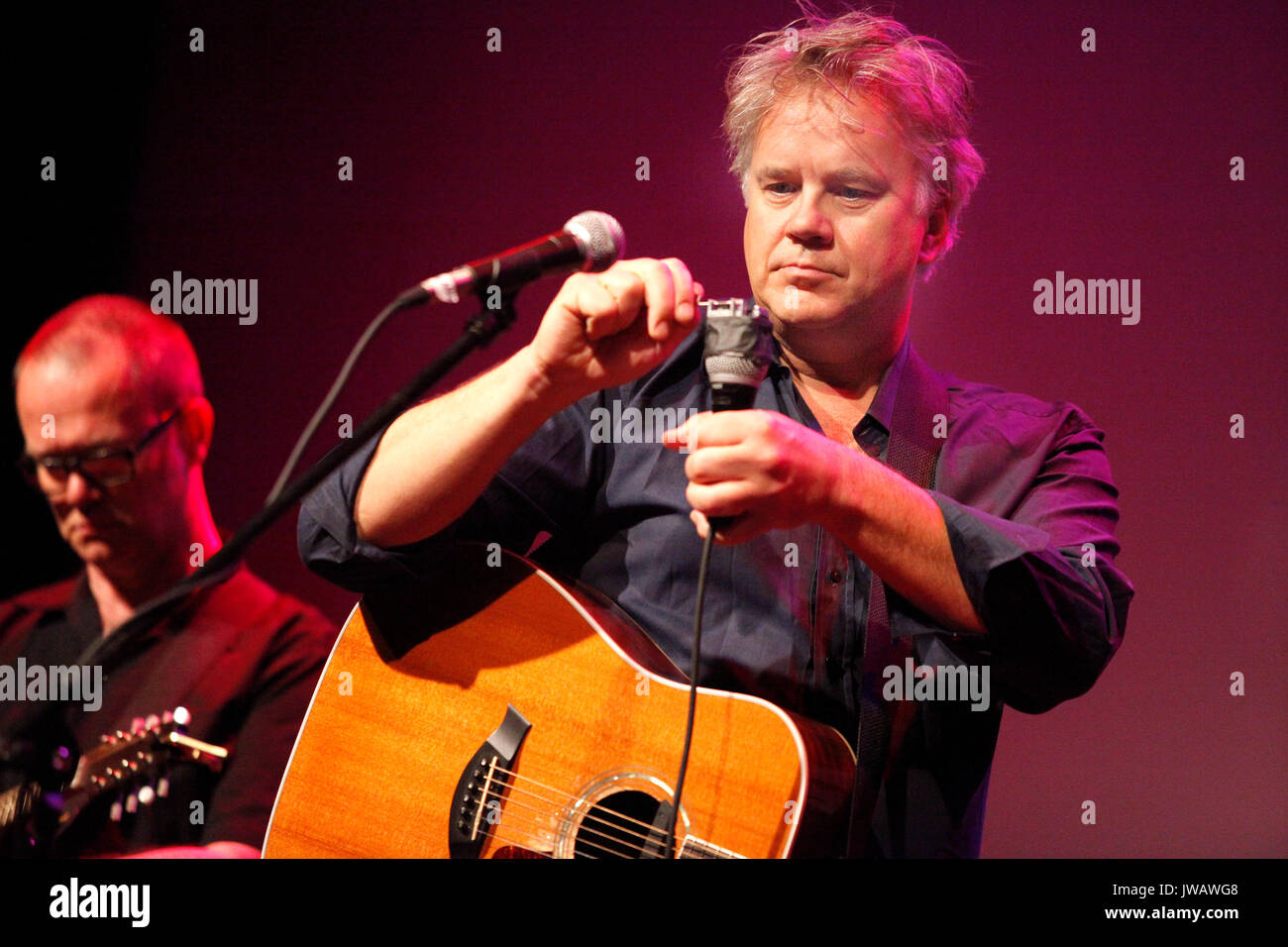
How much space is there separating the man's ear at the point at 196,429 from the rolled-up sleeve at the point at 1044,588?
1.69 metres

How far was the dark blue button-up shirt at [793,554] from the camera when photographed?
155 cm

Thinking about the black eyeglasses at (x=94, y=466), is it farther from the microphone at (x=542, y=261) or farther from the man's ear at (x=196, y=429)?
the microphone at (x=542, y=261)

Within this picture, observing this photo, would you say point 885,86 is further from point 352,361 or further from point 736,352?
point 352,361

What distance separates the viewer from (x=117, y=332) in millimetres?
2270

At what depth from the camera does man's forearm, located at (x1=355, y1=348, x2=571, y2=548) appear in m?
1.42

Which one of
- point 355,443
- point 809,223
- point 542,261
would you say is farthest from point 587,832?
point 809,223

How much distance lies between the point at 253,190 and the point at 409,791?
1585 millimetres

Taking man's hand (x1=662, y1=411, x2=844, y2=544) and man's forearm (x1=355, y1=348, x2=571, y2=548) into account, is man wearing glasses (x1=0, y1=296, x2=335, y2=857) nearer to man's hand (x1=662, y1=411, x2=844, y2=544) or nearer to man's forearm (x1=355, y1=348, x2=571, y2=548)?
man's forearm (x1=355, y1=348, x2=571, y2=548)

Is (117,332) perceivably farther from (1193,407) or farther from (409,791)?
(1193,407)

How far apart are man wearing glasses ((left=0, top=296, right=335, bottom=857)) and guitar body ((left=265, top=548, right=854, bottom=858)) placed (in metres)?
0.50

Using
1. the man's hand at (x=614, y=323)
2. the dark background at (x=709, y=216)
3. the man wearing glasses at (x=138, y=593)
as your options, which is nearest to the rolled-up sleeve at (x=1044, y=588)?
the man's hand at (x=614, y=323)

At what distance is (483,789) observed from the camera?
153cm

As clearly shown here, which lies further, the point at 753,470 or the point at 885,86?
the point at 885,86

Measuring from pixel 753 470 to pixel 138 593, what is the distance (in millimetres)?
1566
